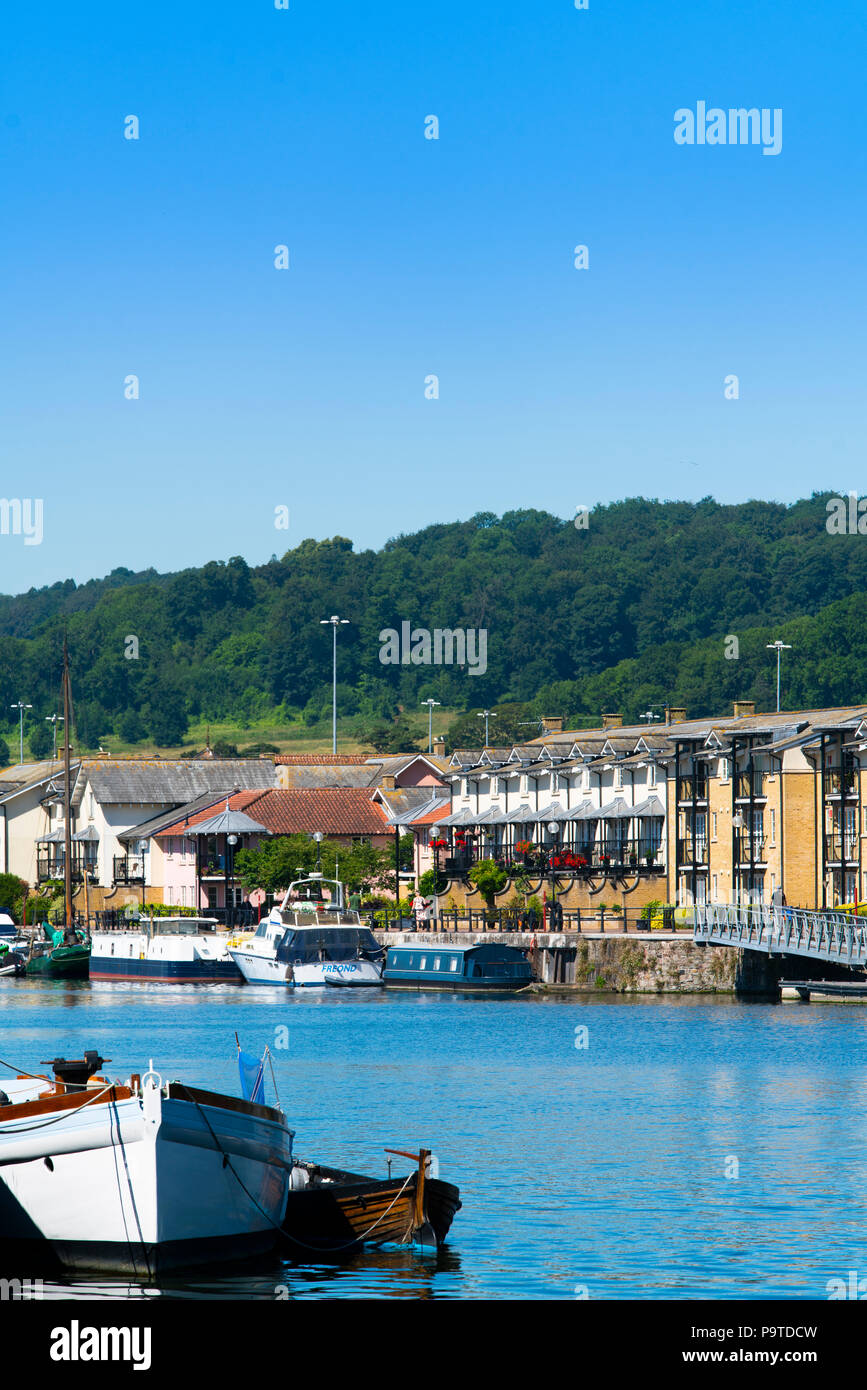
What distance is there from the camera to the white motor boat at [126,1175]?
24.2 metres

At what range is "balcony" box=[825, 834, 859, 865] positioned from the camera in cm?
8262

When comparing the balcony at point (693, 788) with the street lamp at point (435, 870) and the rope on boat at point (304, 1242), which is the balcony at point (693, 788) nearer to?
the street lamp at point (435, 870)

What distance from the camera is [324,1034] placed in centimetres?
6388

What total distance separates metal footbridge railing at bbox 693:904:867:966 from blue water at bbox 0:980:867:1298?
234 centimetres

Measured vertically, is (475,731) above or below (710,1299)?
above

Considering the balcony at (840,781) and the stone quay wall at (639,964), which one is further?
the balcony at (840,781)

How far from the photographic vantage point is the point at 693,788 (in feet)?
303

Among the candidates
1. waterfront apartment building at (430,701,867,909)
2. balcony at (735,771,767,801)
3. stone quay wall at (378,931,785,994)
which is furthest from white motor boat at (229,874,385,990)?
balcony at (735,771,767,801)

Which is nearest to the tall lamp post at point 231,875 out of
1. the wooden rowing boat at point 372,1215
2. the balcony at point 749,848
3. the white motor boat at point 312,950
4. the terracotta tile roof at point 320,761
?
the terracotta tile roof at point 320,761

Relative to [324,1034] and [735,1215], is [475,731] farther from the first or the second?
[735,1215]

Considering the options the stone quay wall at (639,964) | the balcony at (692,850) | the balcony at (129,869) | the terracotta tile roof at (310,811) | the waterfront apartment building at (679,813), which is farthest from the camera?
the balcony at (129,869)

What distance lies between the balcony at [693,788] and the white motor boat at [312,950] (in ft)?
53.2

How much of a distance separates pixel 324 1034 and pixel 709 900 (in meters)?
27.7
